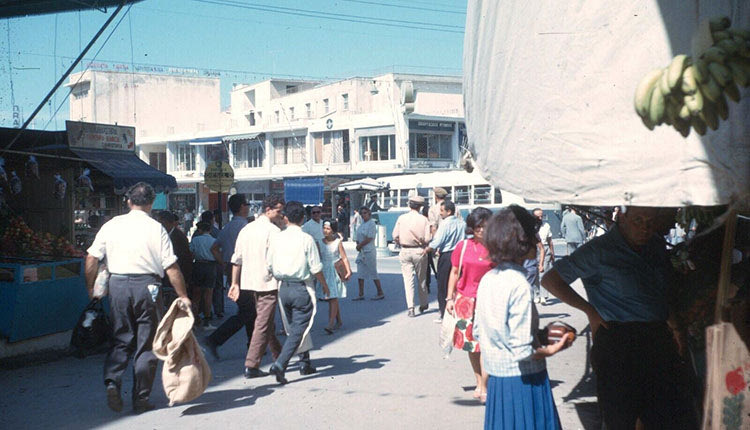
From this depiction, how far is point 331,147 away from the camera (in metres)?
51.2

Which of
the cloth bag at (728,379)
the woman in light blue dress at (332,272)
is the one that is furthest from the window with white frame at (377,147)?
the cloth bag at (728,379)

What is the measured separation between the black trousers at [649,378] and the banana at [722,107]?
5.26 feet

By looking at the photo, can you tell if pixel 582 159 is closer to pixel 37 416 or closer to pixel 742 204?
pixel 742 204

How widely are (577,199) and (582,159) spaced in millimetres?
184

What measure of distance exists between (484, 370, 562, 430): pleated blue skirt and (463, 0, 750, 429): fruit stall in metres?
0.82

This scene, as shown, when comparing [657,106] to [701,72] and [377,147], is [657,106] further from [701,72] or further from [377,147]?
[377,147]

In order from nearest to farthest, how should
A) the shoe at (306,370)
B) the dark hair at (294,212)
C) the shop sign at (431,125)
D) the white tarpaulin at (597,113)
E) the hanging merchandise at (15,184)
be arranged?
the white tarpaulin at (597,113) < the dark hair at (294,212) < the shoe at (306,370) < the hanging merchandise at (15,184) < the shop sign at (431,125)

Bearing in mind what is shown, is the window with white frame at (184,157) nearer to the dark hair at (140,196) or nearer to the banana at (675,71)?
the dark hair at (140,196)

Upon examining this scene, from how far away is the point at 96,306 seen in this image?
6.98m

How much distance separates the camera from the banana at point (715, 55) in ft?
8.48

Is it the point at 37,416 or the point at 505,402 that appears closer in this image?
the point at 505,402

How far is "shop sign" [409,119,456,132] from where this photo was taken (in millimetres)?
45875

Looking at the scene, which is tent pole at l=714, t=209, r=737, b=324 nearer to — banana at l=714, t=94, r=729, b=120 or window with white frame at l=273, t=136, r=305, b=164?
banana at l=714, t=94, r=729, b=120

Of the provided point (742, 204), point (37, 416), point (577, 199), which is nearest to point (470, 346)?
point (577, 199)
